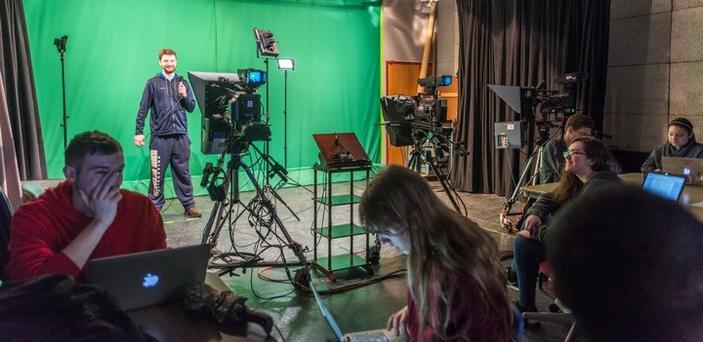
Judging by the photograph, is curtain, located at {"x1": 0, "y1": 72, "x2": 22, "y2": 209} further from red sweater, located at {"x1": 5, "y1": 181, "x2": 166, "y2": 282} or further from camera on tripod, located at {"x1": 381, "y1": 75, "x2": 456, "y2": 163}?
camera on tripod, located at {"x1": 381, "y1": 75, "x2": 456, "y2": 163}

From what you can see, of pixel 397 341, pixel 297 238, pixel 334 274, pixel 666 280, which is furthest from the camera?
pixel 297 238

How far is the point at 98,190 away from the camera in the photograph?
1.56m

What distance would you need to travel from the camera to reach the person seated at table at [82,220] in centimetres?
146

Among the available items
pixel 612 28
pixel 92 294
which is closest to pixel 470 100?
pixel 612 28

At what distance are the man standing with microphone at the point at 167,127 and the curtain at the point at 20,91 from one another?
0.93 meters

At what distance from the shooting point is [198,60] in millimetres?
6109

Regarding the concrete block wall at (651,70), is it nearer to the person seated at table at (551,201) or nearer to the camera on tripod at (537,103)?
the camera on tripod at (537,103)

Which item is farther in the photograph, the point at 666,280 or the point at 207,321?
the point at 207,321

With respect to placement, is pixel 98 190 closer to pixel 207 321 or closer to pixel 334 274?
pixel 207 321

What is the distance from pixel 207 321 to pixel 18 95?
4624 mm

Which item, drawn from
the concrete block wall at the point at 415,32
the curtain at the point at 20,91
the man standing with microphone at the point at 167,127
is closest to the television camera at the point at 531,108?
the concrete block wall at the point at 415,32

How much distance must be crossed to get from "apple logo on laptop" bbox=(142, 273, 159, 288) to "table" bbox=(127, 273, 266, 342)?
0.07 m

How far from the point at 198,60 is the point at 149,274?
16.9 ft

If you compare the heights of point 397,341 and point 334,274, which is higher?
point 397,341
